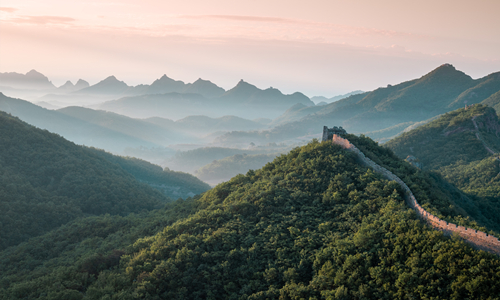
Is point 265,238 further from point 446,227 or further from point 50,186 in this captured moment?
point 50,186

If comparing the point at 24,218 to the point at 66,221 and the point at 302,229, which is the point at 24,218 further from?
the point at 302,229

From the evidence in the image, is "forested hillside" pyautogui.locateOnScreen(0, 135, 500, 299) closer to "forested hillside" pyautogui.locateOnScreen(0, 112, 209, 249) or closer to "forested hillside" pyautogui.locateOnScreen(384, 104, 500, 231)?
"forested hillside" pyautogui.locateOnScreen(0, 112, 209, 249)

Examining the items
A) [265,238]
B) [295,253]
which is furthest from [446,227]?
[265,238]

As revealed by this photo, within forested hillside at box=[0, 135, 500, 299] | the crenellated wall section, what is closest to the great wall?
the crenellated wall section

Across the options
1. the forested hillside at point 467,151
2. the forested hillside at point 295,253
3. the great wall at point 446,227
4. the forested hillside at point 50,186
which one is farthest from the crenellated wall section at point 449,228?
the forested hillside at point 50,186

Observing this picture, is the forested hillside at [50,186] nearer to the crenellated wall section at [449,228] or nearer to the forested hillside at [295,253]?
the forested hillside at [295,253]
